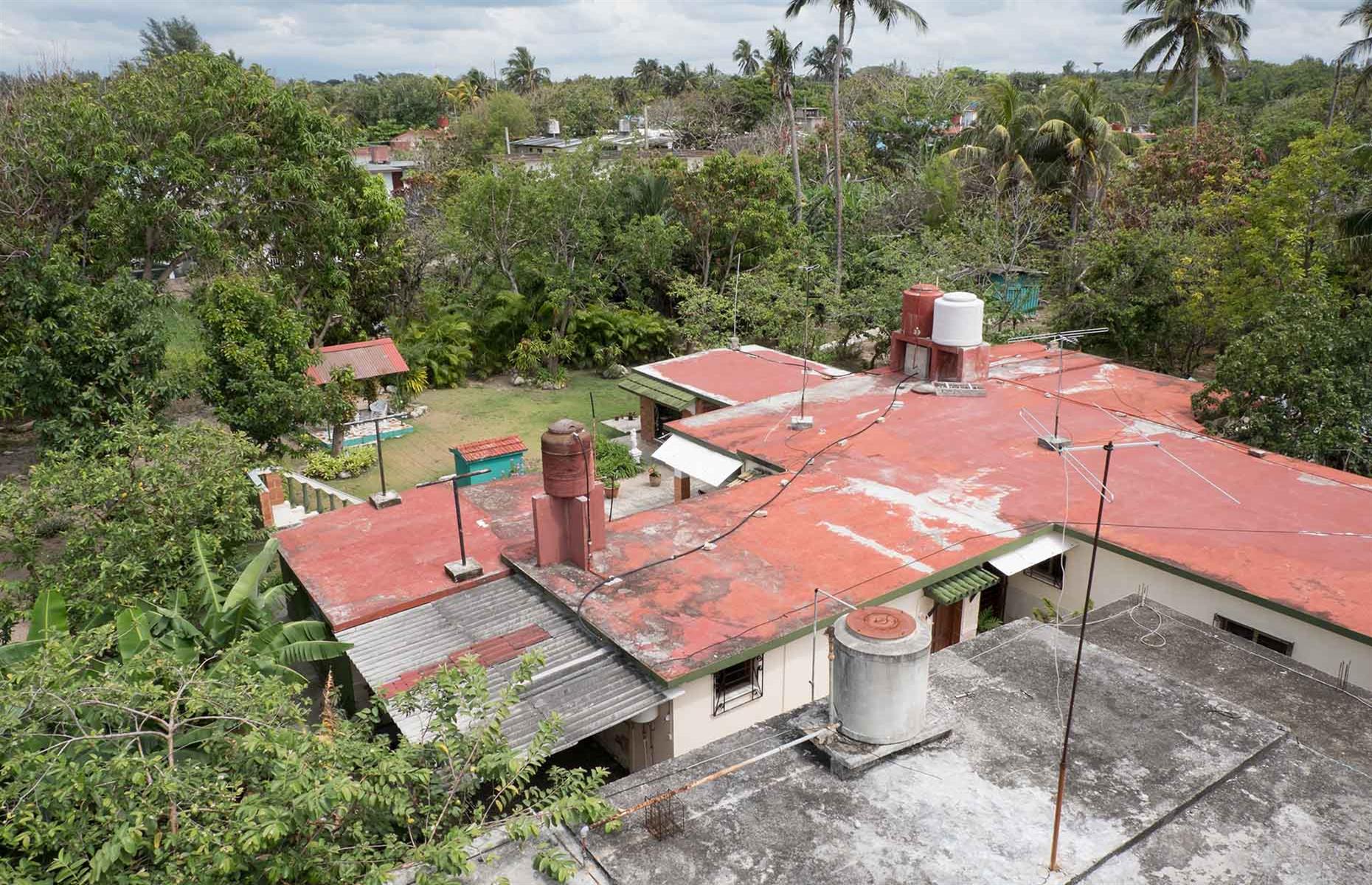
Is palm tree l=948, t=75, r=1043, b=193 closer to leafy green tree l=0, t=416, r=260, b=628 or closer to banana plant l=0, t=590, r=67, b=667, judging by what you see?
leafy green tree l=0, t=416, r=260, b=628

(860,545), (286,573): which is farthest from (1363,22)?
(286,573)

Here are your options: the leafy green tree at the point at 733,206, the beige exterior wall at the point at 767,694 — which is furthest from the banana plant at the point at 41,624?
the leafy green tree at the point at 733,206

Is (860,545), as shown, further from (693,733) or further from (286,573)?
(286,573)

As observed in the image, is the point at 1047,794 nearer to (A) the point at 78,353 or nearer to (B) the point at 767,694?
(B) the point at 767,694

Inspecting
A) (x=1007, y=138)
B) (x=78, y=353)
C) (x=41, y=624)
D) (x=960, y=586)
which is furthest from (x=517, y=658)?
(x=1007, y=138)

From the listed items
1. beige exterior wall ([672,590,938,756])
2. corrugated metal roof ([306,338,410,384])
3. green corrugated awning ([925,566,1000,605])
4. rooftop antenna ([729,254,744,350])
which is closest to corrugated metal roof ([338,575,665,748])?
beige exterior wall ([672,590,938,756])

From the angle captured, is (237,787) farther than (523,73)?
No

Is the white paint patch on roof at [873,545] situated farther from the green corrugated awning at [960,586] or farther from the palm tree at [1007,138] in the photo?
the palm tree at [1007,138]
